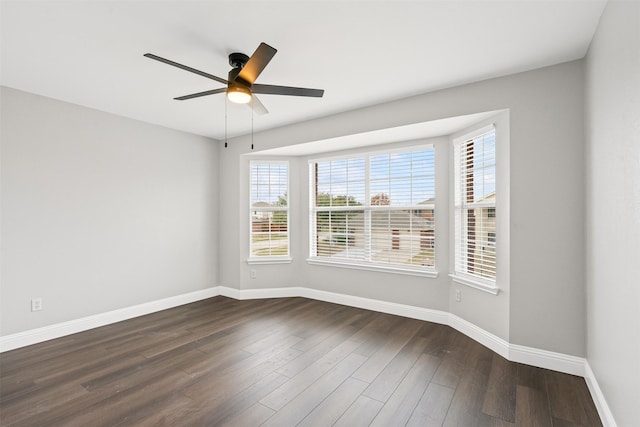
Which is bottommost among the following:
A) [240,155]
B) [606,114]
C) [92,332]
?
[92,332]

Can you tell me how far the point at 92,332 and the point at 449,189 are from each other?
4579mm

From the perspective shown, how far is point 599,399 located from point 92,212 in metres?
5.13

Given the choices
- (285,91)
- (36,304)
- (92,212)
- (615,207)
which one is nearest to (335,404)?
(615,207)

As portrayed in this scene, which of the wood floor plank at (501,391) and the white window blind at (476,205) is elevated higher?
the white window blind at (476,205)

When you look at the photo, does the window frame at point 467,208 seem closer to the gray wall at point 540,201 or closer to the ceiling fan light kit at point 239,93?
the gray wall at point 540,201

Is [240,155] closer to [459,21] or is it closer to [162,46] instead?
[162,46]

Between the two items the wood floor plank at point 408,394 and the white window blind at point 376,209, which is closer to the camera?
the wood floor plank at point 408,394

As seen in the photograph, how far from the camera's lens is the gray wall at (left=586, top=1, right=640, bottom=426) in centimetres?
148

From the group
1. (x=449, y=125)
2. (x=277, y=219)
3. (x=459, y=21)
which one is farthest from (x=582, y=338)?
(x=277, y=219)

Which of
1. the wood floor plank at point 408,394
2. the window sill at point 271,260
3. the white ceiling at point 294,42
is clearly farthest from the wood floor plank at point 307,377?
the white ceiling at point 294,42

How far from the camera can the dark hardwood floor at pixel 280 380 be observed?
78.9 inches

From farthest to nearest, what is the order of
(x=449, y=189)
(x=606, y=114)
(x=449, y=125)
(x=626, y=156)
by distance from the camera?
(x=449, y=189), (x=449, y=125), (x=606, y=114), (x=626, y=156)

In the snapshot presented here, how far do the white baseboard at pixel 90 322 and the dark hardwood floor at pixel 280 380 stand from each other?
0.40 feet

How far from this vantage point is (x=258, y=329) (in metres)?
3.53
